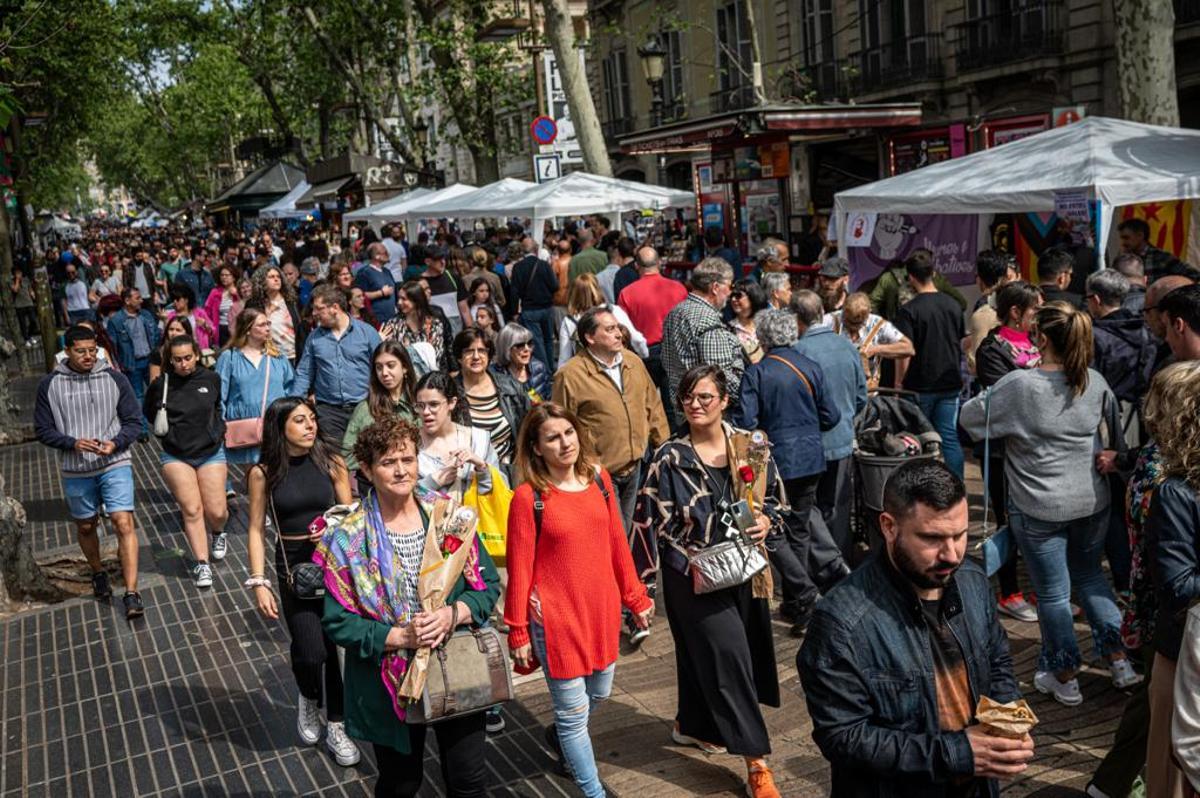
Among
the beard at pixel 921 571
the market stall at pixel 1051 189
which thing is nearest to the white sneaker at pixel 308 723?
the beard at pixel 921 571

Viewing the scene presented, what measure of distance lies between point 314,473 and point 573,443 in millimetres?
1486

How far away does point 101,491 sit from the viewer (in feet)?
23.9

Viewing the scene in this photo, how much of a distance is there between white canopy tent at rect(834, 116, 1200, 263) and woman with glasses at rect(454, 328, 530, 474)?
4.73 meters

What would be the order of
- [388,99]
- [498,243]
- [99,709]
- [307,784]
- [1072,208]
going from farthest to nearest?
[388,99], [498,243], [1072,208], [99,709], [307,784]

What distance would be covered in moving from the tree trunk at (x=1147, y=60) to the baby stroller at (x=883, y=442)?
7.52 metres

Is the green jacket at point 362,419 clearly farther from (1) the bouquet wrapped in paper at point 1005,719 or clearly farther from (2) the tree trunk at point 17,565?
(1) the bouquet wrapped in paper at point 1005,719

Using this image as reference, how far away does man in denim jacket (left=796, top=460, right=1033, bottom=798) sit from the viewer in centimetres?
251

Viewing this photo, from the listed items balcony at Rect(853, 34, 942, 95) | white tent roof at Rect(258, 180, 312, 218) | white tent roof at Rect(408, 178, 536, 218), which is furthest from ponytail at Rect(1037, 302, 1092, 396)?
white tent roof at Rect(258, 180, 312, 218)

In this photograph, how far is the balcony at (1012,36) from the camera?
21.6 meters

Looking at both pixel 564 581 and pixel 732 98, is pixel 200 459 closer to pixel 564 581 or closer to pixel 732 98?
pixel 564 581

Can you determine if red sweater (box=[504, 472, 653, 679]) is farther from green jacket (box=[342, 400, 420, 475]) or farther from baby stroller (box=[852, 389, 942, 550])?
baby stroller (box=[852, 389, 942, 550])

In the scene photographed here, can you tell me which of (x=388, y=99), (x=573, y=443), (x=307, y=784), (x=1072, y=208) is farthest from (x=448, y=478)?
(x=388, y=99)

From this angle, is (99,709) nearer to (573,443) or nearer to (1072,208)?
(573,443)

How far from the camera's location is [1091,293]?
6.19 meters
